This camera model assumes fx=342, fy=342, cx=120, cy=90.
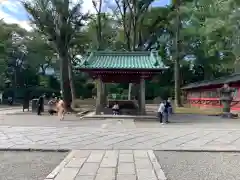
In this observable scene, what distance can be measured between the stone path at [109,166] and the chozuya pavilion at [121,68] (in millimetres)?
13079

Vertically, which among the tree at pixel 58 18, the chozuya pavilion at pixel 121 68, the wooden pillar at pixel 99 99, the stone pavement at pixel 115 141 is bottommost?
the stone pavement at pixel 115 141

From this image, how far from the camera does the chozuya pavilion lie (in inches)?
847

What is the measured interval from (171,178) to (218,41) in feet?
73.2

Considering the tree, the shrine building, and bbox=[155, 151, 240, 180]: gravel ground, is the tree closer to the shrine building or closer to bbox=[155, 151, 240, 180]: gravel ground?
the shrine building

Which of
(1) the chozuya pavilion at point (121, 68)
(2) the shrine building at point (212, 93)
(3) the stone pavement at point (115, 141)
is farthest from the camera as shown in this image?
(2) the shrine building at point (212, 93)

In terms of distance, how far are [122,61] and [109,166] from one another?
16.5 meters

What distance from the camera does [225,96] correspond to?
82.6ft

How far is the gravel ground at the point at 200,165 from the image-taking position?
641 cm

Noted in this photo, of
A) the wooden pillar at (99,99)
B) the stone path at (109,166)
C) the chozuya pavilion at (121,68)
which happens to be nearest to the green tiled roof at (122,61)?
the chozuya pavilion at (121,68)

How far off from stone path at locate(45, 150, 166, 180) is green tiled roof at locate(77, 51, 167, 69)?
13.2m

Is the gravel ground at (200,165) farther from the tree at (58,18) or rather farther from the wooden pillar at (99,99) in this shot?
the tree at (58,18)

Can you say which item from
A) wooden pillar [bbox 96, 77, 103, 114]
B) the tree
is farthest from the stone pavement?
the tree

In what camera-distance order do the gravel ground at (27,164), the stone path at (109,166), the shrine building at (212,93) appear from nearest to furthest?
1. the stone path at (109,166)
2. the gravel ground at (27,164)
3. the shrine building at (212,93)

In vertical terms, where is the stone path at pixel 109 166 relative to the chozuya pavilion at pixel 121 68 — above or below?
below
